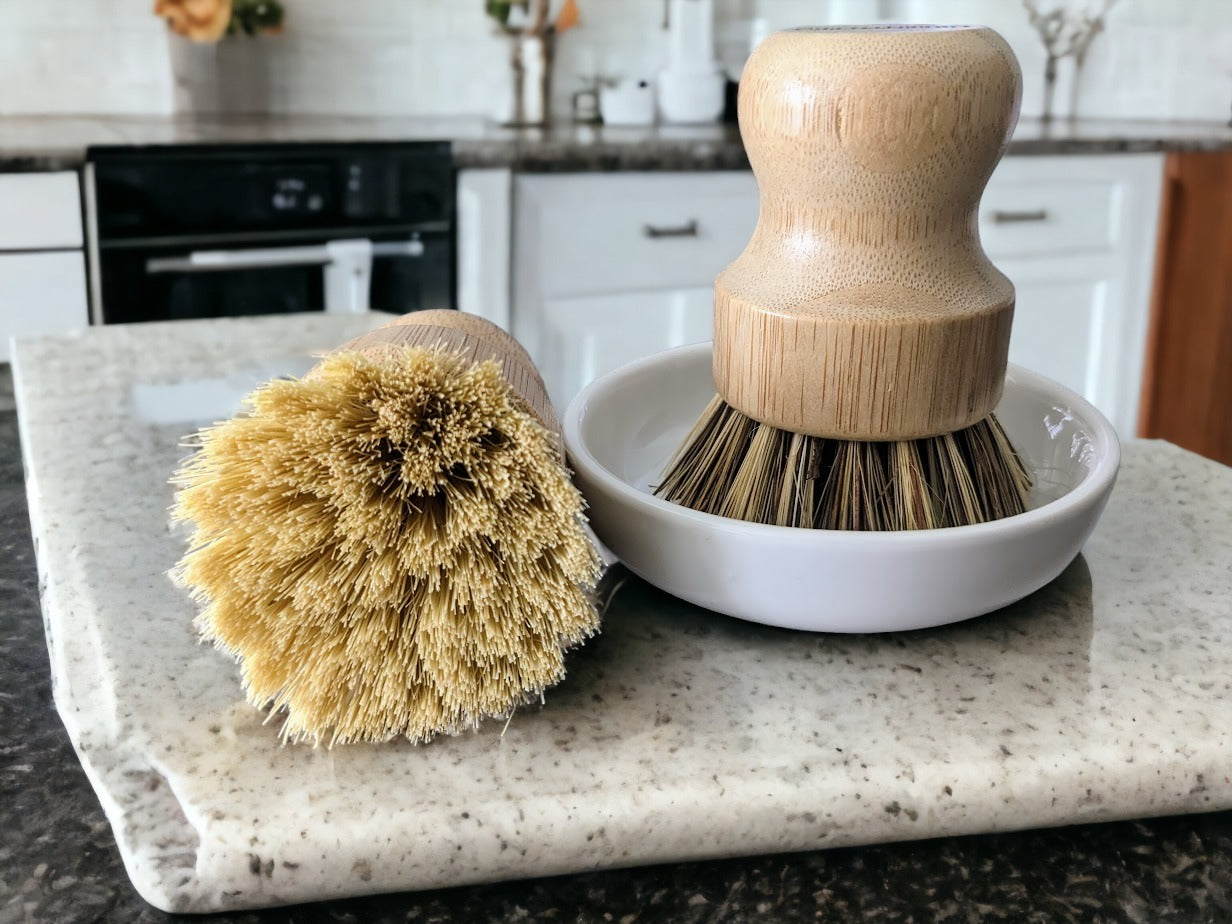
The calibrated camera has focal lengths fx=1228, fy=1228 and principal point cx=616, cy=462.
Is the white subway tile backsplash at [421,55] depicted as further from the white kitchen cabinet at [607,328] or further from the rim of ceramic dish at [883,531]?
the rim of ceramic dish at [883,531]

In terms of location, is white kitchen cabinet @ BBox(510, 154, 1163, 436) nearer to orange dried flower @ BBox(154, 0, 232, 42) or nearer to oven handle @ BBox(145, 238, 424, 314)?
oven handle @ BBox(145, 238, 424, 314)

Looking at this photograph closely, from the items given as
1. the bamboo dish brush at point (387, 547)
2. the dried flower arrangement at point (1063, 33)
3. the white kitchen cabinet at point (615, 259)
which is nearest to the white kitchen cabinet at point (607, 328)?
the white kitchen cabinet at point (615, 259)

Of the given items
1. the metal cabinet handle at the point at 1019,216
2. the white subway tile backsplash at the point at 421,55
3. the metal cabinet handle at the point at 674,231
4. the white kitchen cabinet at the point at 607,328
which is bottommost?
the white kitchen cabinet at the point at 607,328

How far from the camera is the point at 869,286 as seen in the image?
454 millimetres

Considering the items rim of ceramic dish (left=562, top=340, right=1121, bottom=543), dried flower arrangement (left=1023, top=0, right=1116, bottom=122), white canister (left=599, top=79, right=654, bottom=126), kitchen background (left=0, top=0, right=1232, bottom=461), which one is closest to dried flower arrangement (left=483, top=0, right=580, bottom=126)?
kitchen background (left=0, top=0, right=1232, bottom=461)

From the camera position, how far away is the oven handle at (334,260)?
72.2 inches

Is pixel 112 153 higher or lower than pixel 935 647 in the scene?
higher

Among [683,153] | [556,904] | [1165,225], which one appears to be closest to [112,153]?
[683,153]

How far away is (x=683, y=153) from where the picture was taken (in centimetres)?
205

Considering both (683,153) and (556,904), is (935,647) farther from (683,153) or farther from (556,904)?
(683,153)

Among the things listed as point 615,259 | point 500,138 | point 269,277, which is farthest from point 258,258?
point 615,259

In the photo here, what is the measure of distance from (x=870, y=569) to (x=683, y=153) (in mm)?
1702

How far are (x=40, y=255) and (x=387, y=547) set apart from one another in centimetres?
161

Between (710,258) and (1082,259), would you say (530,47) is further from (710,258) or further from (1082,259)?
(1082,259)
